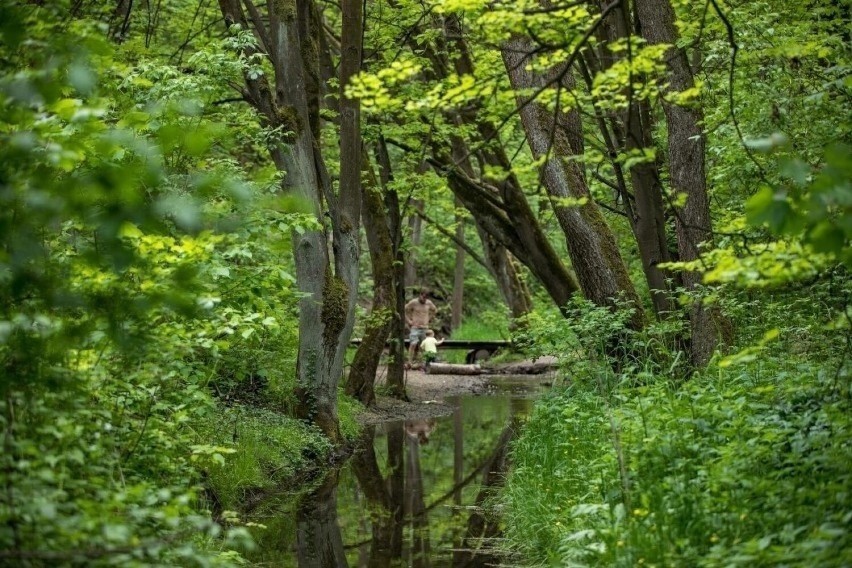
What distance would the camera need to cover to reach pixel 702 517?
192 inches

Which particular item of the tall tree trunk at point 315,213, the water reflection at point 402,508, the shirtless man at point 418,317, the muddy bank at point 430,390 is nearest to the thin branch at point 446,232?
the shirtless man at point 418,317

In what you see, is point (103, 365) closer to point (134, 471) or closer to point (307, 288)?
point (134, 471)

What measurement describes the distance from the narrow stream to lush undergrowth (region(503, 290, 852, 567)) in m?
0.69

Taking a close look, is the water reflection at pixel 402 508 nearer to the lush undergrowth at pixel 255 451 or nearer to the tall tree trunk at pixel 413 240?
the lush undergrowth at pixel 255 451

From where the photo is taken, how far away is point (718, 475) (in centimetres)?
501

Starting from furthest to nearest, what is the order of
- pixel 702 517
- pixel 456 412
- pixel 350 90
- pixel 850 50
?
1. pixel 456 412
2. pixel 850 50
3. pixel 350 90
4. pixel 702 517

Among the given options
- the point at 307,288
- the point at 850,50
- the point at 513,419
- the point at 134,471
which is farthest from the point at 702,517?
the point at 513,419

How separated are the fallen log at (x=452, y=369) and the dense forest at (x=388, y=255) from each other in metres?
8.09

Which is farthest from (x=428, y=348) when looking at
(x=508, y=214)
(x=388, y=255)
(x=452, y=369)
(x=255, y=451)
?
(x=255, y=451)

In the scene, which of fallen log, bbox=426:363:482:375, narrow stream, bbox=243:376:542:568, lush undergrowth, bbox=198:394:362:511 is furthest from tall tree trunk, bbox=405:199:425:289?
lush undergrowth, bbox=198:394:362:511

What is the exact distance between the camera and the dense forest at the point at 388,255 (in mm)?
3766

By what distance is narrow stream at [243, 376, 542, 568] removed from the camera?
7.35 meters

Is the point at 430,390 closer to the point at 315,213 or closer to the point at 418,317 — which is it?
the point at 418,317

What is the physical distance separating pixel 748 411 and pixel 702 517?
4.23 ft
